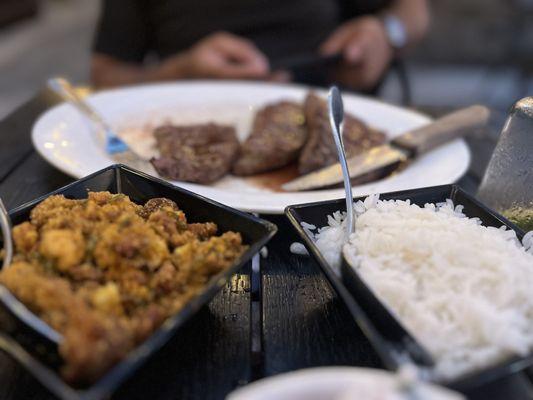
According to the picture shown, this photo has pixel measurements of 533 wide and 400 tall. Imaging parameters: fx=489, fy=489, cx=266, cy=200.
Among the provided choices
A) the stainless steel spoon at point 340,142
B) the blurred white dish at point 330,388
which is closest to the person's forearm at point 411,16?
the stainless steel spoon at point 340,142

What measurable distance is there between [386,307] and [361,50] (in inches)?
82.4

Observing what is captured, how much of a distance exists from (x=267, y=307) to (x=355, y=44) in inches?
77.2

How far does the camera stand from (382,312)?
76 centimetres

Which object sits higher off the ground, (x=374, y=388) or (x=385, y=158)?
(x=374, y=388)

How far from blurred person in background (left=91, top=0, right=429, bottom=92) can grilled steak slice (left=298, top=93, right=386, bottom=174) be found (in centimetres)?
72

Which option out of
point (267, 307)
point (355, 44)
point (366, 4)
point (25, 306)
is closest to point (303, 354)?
point (267, 307)

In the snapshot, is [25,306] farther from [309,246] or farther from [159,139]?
[159,139]

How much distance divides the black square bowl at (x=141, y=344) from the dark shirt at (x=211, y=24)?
182cm

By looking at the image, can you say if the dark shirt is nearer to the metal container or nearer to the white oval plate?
the white oval plate

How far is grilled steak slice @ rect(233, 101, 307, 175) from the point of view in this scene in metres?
1.62

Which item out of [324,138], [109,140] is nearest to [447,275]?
[324,138]

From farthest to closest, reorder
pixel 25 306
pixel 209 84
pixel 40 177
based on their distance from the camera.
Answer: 1. pixel 209 84
2. pixel 40 177
3. pixel 25 306

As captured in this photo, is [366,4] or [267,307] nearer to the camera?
[267,307]

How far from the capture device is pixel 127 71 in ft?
8.96
